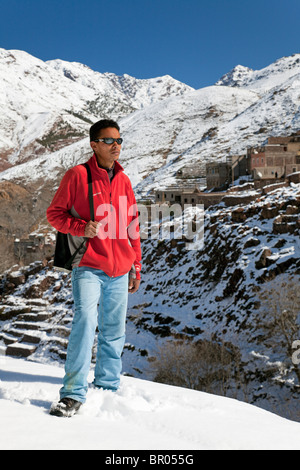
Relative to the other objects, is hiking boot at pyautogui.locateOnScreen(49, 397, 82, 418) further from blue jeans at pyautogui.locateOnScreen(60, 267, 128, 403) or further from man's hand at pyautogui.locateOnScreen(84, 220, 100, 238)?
man's hand at pyautogui.locateOnScreen(84, 220, 100, 238)

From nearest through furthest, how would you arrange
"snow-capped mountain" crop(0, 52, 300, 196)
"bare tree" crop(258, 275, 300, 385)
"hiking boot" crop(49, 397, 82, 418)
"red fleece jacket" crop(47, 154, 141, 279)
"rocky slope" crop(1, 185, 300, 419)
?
"hiking boot" crop(49, 397, 82, 418) < "red fleece jacket" crop(47, 154, 141, 279) < "bare tree" crop(258, 275, 300, 385) < "rocky slope" crop(1, 185, 300, 419) < "snow-capped mountain" crop(0, 52, 300, 196)

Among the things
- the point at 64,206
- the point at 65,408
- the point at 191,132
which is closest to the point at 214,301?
the point at 64,206

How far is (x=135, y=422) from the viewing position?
3.15 meters

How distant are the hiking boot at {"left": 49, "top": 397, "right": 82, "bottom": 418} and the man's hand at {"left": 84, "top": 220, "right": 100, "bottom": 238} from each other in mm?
1515

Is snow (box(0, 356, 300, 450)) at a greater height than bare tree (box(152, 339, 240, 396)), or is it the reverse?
snow (box(0, 356, 300, 450))

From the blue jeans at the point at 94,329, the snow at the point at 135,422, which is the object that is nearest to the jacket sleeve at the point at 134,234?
the blue jeans at the point at 94,329

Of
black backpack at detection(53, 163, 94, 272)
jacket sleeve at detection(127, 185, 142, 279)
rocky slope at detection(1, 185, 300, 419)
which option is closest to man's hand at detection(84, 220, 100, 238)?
black backpack at detection(53, 163, 94, 272)

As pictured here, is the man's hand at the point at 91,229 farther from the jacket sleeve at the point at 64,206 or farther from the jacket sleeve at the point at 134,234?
the jacket sleeve at the point at 134,234

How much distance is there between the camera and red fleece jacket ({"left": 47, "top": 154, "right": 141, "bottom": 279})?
12.6 ft

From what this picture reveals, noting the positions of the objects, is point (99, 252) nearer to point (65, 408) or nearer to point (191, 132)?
point (65, 408)

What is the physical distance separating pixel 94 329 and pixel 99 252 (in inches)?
31.0

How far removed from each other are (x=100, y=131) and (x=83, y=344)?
2267mm

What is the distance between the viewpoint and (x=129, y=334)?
2498cm

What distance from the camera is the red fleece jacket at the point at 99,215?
3840 mm
